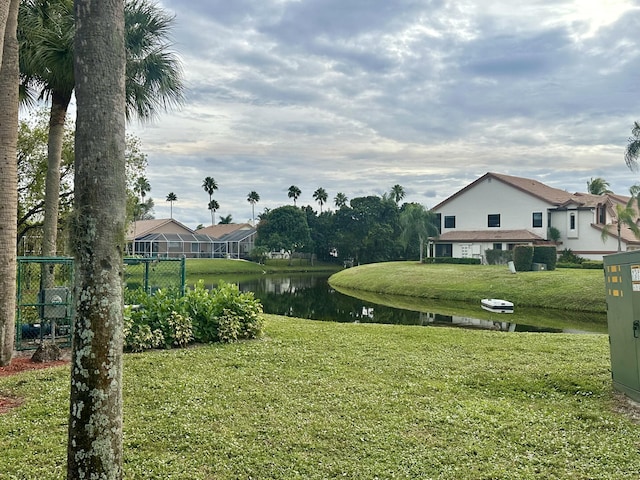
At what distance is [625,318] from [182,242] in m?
63.9

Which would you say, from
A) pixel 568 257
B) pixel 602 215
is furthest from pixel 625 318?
pixel 602 215

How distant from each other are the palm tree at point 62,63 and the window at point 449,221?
129ft

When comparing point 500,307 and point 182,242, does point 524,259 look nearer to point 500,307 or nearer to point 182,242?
point 500,307

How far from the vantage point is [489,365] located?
8.66m

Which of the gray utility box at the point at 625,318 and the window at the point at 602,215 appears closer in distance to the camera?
the gray utility box at the point at 625,318

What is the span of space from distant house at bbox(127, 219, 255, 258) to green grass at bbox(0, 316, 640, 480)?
56.9 metres

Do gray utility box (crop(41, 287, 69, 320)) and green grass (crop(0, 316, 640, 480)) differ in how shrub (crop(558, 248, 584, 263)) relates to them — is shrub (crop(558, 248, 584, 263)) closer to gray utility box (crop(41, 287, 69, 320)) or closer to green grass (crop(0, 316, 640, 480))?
green grass (crop(0, 316, 640, 480))

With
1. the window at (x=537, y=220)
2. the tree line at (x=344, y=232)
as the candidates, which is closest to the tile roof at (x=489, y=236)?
the window at (x=537, y=220)

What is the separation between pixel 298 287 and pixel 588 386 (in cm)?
3336

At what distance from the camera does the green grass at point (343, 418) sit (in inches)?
176

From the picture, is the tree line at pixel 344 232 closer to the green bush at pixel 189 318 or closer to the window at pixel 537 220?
the window at pixel 537 220

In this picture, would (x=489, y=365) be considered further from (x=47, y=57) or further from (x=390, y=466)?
(x=47, y=57)

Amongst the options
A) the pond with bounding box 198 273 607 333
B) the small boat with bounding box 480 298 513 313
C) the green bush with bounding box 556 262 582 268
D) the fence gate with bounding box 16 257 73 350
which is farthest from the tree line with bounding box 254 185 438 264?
the fence gate with bounding box 16 257 73 350

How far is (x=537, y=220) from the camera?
43344 mm
